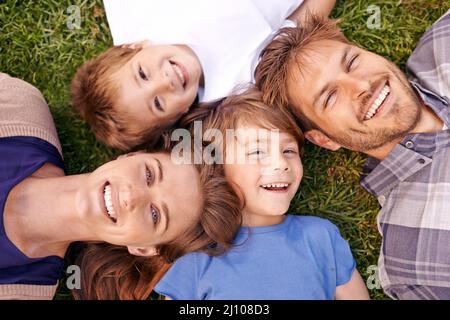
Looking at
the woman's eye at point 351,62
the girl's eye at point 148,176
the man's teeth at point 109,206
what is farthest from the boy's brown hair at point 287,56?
the man's teeth at point 109,206

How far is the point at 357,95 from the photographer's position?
172 cm

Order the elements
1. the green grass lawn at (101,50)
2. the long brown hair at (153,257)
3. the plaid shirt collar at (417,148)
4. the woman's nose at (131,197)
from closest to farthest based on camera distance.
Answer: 1. the woman's nose at (131,197)
2. the plaid shirt collar at (417,148)
3. the long brown hair at (153,257)
4. the green grass lawn at (101,50)

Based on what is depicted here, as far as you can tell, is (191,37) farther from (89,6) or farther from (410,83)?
(410,83)

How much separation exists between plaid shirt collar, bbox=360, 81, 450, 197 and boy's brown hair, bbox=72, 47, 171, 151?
2.83ft

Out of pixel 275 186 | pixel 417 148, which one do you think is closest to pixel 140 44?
pixel 275 186

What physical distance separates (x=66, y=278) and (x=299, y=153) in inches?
41.5

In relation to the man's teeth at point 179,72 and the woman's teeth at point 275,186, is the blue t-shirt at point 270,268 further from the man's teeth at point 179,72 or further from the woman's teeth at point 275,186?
the man's teeth at point 179,72

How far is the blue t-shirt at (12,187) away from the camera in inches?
70.9

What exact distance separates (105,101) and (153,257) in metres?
0.63

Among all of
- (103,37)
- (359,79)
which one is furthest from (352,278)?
(103,37)

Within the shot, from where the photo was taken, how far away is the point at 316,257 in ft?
6.18

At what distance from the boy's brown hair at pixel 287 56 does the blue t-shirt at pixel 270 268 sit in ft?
1.38

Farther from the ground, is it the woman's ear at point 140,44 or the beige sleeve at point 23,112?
the woman's ear at point 140,44

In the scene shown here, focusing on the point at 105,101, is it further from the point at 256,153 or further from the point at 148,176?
the point at 256,153
